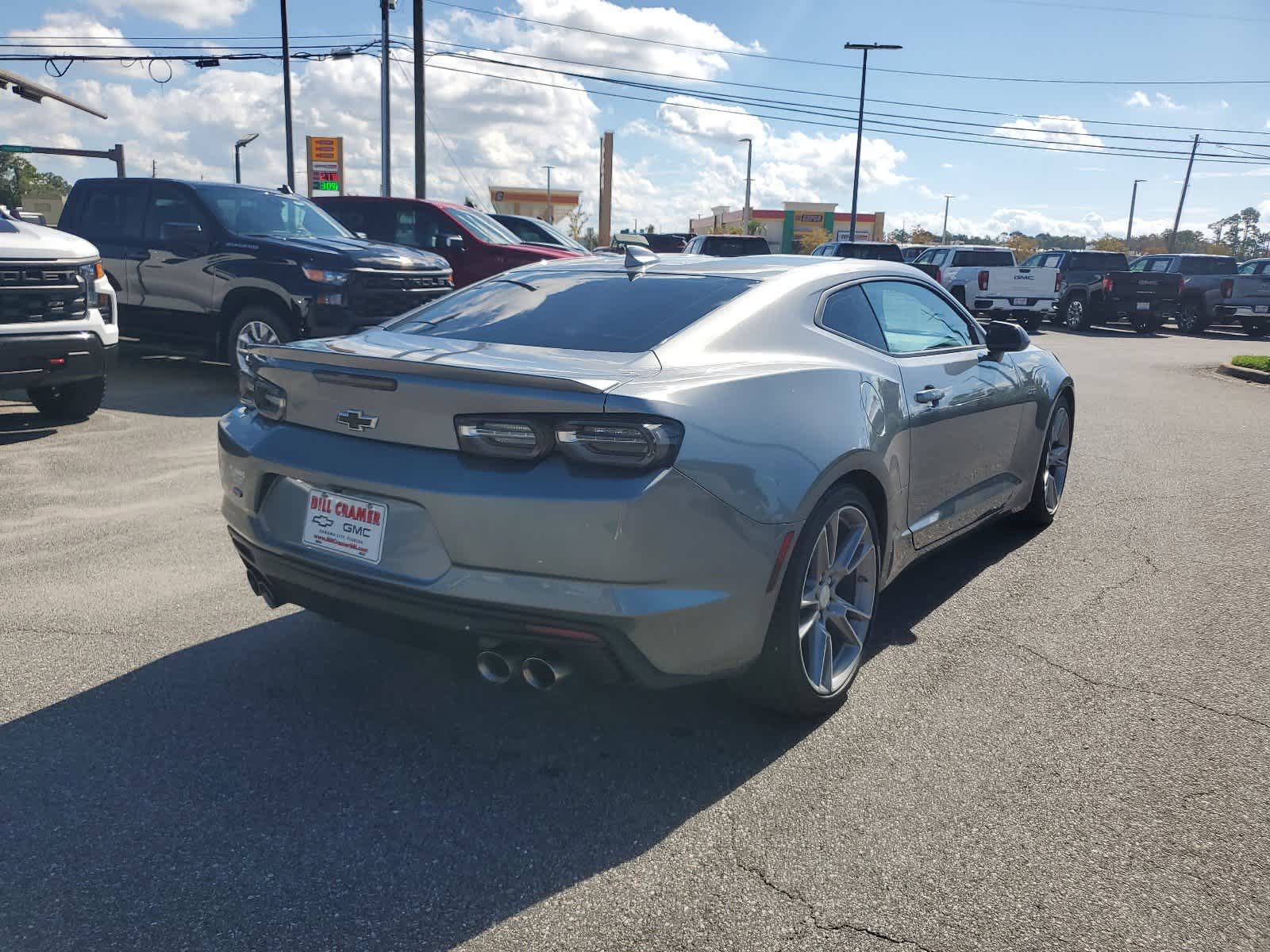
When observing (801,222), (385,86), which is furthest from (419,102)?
(801,222)

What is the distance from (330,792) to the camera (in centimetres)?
297

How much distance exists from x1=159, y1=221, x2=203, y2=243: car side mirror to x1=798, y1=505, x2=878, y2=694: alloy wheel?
8.66 metres

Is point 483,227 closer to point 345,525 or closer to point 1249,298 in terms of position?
point 345,525

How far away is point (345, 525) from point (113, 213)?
31.2 feet

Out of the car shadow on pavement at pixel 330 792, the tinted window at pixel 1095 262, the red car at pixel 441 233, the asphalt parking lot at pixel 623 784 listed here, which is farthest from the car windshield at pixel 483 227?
the tinted window at pixel 1095 262

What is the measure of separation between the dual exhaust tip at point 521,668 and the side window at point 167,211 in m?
8.87

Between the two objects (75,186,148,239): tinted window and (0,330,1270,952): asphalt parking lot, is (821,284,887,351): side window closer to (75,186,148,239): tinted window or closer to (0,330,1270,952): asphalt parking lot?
(0,330,1270,952): asphalt parking lot

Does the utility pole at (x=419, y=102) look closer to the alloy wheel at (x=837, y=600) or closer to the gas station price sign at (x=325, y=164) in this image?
the gas station price sign at (x=325, y=164)

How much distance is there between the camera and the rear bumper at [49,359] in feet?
23.6

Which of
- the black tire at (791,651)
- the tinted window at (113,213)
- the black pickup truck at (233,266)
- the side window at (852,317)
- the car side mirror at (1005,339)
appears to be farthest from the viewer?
the tinted window at (113,213)

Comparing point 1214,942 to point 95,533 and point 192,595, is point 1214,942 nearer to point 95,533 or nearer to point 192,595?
point 192,595

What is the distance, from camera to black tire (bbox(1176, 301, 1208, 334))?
81.1ft

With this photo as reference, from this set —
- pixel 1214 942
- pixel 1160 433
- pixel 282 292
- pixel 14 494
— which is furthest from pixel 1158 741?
pixel 282 292

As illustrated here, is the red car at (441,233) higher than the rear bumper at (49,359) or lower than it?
higher
